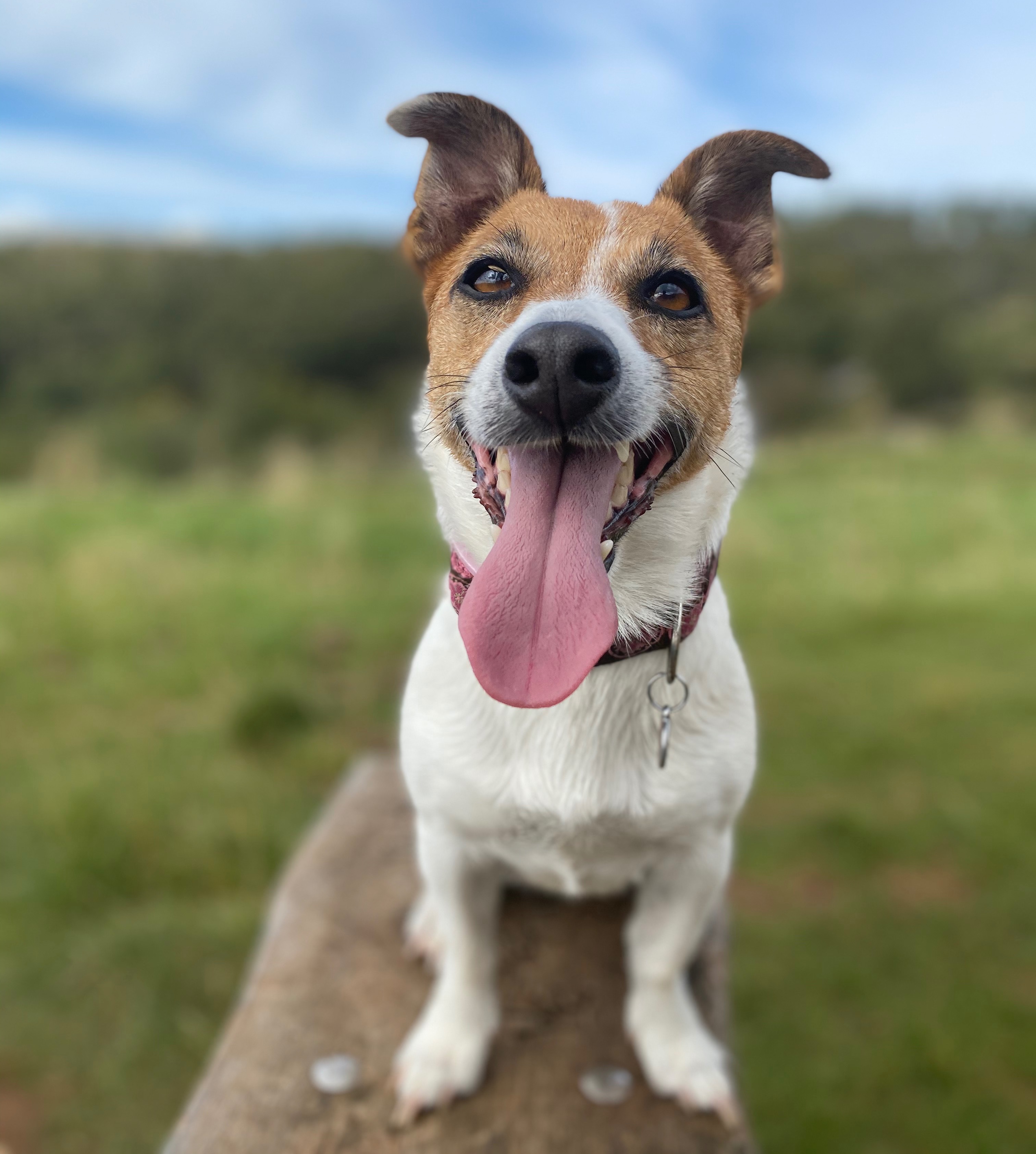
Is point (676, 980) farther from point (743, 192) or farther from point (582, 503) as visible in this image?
point (743, 192)

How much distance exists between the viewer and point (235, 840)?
4105 mm

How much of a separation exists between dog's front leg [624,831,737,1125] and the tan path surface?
5 cm

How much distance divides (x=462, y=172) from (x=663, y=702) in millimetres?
A: 1048

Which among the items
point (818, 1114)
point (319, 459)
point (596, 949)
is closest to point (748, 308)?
point (596, 949)

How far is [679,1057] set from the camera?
2.14 meters

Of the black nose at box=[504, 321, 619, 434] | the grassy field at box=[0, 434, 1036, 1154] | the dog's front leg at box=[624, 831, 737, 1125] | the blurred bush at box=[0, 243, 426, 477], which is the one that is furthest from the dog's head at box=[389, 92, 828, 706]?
the blurred bush at box=[0, 243, 426, 477]

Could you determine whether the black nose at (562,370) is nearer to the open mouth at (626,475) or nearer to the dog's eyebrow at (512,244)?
the open mouth at (626,475)

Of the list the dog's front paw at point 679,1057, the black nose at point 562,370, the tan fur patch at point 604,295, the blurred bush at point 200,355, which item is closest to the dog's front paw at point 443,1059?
the dog's front paw at point 679,1057

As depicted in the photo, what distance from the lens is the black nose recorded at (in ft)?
4.33

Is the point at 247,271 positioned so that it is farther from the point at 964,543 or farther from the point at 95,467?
the point at 964,543

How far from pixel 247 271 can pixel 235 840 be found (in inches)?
592

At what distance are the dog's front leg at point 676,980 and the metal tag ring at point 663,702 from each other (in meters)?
0.37

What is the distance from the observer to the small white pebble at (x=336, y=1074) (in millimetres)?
2113

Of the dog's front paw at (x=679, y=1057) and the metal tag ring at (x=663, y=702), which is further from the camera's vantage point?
the dog's front paw at (x=679, y=1057)
